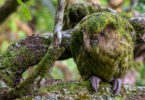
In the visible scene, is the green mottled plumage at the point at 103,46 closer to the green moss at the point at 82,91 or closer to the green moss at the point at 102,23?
the green moss at the point at 102,23

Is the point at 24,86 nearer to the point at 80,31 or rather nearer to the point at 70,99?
the point at 70,99

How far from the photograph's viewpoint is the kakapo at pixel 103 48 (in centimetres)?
136

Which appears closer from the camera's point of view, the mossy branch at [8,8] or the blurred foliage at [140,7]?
the mossy branch at [8,8]

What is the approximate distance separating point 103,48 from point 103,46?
0.01 metres

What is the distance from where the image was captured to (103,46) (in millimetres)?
1380

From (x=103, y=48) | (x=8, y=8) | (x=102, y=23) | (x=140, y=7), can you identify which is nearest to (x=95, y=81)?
(x=103, y=48)

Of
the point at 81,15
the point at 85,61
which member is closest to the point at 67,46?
the point at 85,61

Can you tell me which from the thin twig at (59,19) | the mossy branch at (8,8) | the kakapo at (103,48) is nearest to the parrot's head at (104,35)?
the kakapo at (103,48)

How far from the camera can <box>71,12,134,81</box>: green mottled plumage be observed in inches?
53.4

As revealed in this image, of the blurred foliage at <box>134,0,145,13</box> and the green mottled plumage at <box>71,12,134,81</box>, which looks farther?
the blurred foliage at <box>134,0,145,13</box>

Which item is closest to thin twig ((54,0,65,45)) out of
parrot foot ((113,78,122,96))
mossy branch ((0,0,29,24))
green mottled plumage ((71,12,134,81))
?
green mottled plumage ((71,12,134,81))

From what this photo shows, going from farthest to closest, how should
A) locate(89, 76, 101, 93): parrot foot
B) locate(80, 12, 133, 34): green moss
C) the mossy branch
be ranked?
the mossy branch
locate(89, 76, 101, 93): parrot foot
locate(80, 12, 133, 34): green moss

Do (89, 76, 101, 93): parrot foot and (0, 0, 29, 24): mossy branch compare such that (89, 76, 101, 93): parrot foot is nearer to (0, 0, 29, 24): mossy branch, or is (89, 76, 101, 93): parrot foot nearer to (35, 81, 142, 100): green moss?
(35, 81, 142, 100): green moss

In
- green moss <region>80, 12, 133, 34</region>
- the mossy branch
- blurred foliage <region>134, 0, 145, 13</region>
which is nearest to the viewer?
green moss <region>80, 12, 133, 34</region>
